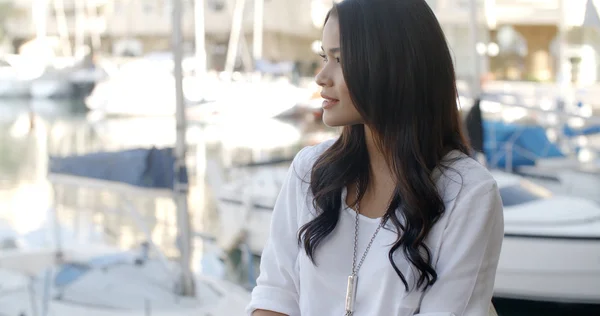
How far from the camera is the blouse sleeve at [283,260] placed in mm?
1663

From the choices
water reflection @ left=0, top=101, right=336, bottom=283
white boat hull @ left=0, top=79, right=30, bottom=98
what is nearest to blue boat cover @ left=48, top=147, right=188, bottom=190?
water reflection @ left=0, top=101, right=336, bottom=283

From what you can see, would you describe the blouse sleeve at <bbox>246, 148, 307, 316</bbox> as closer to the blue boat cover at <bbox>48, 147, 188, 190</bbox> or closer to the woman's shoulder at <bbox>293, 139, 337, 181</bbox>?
the woman's shoulder at <bbox>293, 139, 337, 181</bbox>

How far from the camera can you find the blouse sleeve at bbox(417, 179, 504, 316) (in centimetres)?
148

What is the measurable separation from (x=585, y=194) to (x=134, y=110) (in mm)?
21219

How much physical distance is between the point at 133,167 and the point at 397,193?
3282 mm

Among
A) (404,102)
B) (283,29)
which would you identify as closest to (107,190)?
(404,102)

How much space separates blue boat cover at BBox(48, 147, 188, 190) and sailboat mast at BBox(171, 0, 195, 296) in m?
0.03

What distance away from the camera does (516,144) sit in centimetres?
1022

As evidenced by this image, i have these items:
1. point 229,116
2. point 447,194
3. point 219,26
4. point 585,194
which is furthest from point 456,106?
point 219,26

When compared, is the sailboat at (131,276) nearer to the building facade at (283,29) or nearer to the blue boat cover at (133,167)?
the blue boat cover at (133,167)

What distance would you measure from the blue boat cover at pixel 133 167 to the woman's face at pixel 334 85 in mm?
3060

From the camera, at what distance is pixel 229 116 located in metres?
25.0

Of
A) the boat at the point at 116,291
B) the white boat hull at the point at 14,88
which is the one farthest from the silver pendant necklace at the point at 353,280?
the white boat hull at the point at 14,88

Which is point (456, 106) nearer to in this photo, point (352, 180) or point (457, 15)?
point (352, 180)
